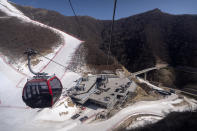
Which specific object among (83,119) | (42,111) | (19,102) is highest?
(19,102)

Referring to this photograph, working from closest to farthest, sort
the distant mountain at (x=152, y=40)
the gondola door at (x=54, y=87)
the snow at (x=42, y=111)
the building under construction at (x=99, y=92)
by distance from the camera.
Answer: the gondola door at (x=54, y=87) < the snow at (x=42, y=111) < the building under construction at (x=99, y=92) < the distant mountain at (x=152, y=40)

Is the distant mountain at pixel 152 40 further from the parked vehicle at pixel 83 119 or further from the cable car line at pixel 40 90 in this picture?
the cable car line at pixel 40 90

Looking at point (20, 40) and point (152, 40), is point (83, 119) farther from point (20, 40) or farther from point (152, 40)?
point (152, 40)

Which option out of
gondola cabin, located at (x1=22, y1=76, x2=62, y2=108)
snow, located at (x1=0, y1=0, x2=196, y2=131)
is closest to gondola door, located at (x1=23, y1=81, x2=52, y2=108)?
gondola cabin, located at (x1=22, y1=76, x2=62, y2=108)

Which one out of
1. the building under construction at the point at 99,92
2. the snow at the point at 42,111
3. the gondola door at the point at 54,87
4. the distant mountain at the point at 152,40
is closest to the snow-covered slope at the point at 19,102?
the snow at the point at 42,111

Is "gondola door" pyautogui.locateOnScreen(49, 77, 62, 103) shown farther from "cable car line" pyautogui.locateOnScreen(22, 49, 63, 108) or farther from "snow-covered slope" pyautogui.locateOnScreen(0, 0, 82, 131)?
"snow-covered slope" pyautogui.locateOnScreen(0, 0, 82, 131)

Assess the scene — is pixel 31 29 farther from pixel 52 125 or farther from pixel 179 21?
pixel 179 21

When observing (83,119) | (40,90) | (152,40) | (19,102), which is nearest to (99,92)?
(83,119)

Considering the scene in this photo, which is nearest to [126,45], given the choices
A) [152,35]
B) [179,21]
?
[152,35]
